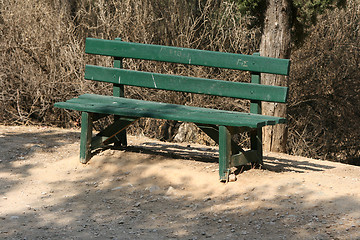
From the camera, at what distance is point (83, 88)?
8.81m

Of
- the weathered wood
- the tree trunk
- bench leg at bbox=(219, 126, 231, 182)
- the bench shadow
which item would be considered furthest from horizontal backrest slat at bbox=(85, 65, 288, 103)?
the tree trunk

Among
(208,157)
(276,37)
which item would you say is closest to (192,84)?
(208,157)

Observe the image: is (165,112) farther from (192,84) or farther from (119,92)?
(119,92)

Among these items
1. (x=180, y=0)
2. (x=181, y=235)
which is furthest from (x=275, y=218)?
(x=180, y=0)

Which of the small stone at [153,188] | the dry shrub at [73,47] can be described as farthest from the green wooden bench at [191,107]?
the dry shrub at [73,47]

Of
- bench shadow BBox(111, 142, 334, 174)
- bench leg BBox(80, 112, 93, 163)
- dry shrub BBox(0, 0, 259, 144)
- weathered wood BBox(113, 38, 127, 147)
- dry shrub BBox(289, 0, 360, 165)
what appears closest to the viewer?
bench leg BBox(80, 112, 93, 163)

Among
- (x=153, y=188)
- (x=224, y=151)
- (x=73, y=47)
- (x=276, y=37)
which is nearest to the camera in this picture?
(x=224, y=151)

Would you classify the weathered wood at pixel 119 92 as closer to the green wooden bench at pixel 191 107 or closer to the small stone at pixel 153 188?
the green wooden bench at pixel 191 107

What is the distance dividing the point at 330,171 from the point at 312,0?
2.47 metres

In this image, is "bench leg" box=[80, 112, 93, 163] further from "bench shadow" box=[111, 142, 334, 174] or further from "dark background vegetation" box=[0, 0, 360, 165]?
"dark background vegetation" box=[0, 0, 360, 165]

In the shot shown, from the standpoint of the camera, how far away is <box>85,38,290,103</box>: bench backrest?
5.44 metres

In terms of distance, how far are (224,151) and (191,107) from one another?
0.89 m

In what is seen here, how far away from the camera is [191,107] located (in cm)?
580

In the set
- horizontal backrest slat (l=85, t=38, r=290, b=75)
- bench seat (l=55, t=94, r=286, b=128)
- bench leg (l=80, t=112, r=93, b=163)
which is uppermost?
horizontal backrest slat (l=85, t=38, r=290, b=75)
